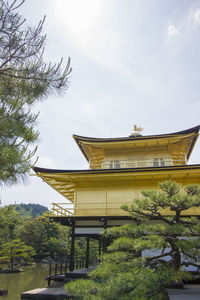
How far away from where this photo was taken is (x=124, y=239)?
5.58 metres

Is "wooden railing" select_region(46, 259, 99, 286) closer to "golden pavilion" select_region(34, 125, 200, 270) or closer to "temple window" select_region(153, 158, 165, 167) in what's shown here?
"golden pavilion" select_region(34, 125, 200, 270)

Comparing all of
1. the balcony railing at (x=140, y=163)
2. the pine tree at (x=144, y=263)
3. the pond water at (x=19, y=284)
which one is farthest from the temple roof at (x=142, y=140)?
the pond water at (x=19, y=284)

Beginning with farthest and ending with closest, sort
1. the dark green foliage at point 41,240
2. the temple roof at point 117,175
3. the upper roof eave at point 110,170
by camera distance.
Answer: the dark green foliage at point 41,240
the temple roof at point 117,175
the upper roof eave at point 110,170

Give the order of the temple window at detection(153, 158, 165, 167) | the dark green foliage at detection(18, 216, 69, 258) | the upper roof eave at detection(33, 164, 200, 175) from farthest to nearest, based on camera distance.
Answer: the dark green foliage at detection(18, 216, 69, 258)
the temple window at detection(153, 158, 165, 167)
the upper roof eave at detection(33, 164, 200, 175)

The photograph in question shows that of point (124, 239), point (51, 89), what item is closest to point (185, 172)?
point (124, 239)

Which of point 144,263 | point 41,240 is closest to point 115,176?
point 144,263

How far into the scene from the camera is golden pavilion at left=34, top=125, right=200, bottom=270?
34.4ft

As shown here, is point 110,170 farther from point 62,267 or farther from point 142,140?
point 62,267

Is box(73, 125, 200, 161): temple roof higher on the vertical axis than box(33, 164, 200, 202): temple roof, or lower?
higher

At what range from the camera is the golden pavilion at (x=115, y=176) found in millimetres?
10500

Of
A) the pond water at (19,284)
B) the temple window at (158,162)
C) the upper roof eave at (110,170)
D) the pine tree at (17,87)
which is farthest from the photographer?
the temple window at (158,162)

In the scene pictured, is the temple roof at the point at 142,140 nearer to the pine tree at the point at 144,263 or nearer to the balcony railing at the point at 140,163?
the balcony railing at the point at 140,163

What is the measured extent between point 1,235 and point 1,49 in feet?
87.0

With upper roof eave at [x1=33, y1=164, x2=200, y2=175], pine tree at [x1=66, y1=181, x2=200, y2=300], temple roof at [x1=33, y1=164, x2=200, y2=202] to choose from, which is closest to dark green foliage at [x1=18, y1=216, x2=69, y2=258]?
temple roof at [x1=33, y1=164, x2=200, y2=202]
